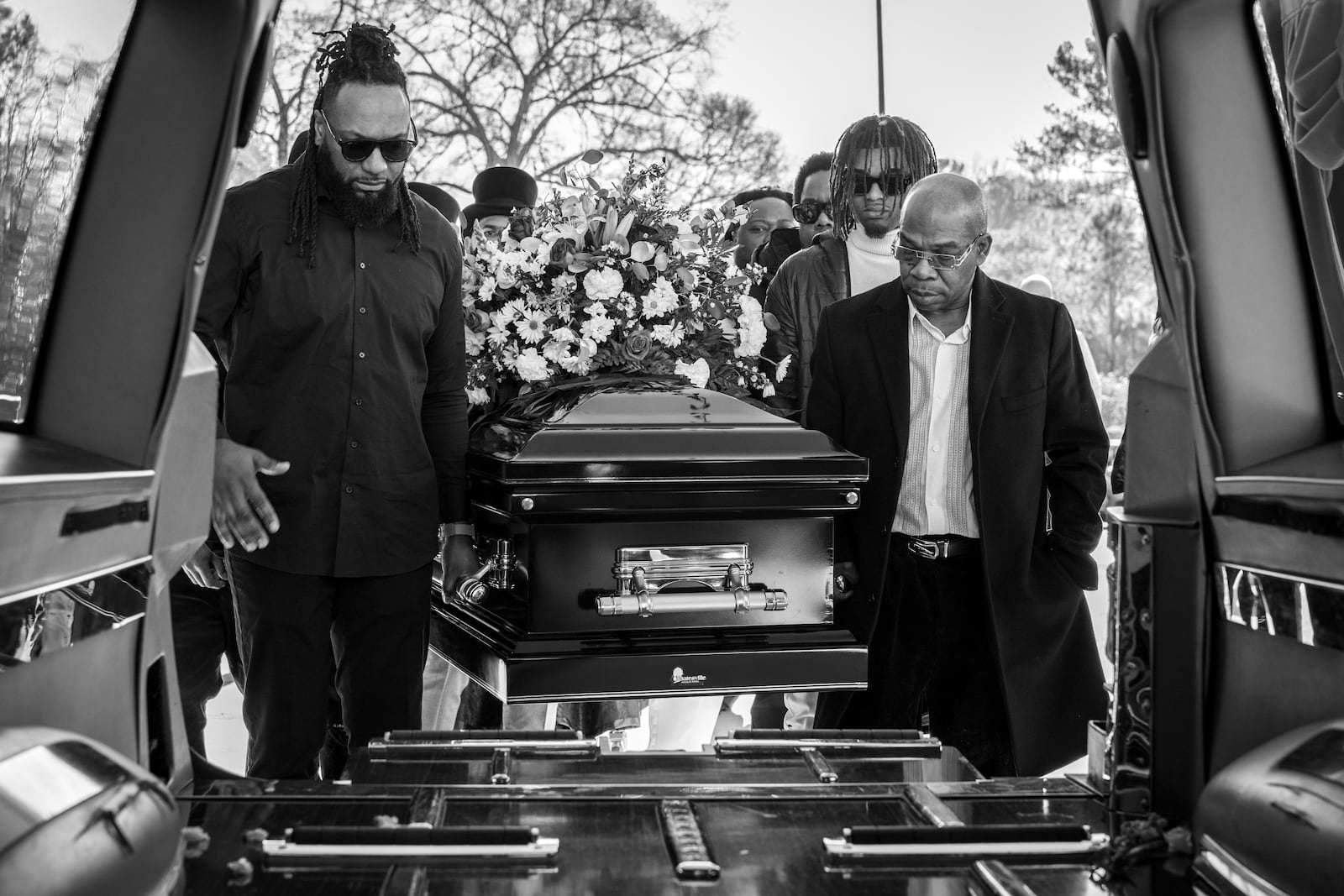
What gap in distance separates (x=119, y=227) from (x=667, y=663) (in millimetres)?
1393

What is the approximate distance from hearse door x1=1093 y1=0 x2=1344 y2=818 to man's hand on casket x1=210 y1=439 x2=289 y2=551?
1.70 m

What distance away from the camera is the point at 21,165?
126cm

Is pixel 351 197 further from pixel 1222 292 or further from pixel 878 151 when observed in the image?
pixel 1222 292

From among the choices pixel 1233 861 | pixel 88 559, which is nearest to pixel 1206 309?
pixel 1233 861

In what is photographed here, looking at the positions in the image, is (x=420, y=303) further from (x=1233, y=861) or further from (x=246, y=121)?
(x=1233, y=861)

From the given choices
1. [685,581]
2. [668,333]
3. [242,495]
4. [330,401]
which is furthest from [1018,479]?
[242,495]

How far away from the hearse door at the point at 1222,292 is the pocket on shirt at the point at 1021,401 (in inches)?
71.5

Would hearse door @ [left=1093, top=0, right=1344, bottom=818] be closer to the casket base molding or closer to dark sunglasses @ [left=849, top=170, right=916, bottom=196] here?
the casket base molding

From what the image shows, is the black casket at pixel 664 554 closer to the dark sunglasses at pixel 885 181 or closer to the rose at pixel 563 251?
the rose at pixel 563 251

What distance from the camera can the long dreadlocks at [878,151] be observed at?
3.80 metres

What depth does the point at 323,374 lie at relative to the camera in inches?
107

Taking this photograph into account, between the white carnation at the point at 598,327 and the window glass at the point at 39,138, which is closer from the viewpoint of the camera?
the window glass at the point at 39,138

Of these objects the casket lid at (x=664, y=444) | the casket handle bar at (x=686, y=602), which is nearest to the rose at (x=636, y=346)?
the casket lid at (x=664, y=444)

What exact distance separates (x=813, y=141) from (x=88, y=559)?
975 cm
